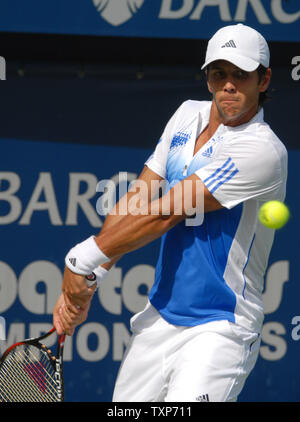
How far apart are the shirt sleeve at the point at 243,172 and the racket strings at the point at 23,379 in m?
1.03

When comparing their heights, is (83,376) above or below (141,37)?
below

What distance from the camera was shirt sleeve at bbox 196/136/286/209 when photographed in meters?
2.80

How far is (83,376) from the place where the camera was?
448 centimetres

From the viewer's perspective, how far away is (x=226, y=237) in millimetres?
2865

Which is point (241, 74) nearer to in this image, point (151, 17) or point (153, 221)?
point (153, 221)

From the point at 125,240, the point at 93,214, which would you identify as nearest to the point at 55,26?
the point at 93,214

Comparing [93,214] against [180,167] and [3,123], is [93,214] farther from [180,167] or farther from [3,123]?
[180,167]

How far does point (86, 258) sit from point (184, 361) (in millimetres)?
506

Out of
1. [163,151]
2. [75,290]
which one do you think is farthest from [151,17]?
[75,290]

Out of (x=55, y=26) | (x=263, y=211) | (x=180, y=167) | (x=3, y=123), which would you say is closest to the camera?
(x=263, y=211)

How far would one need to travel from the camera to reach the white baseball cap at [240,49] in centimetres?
283

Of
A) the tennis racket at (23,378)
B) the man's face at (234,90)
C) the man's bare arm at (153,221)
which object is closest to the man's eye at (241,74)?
the man's face at (234,90)

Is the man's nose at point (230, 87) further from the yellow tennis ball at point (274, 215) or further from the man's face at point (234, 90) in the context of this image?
the yellow tennis ball at point (274, 215)

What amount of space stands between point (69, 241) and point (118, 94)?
34.2 inches
